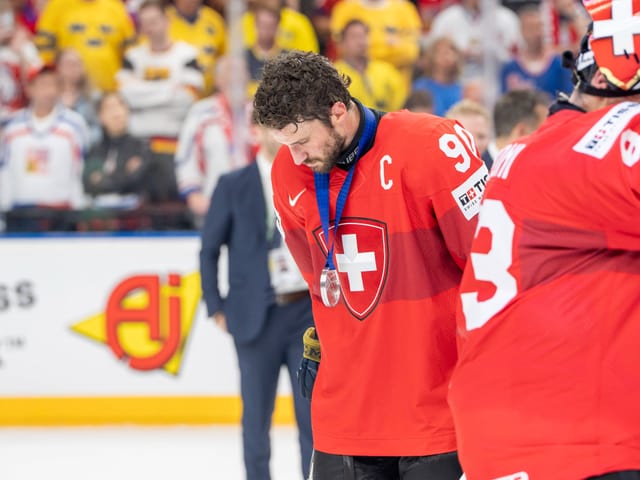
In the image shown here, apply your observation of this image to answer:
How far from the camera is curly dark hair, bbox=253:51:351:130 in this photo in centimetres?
253

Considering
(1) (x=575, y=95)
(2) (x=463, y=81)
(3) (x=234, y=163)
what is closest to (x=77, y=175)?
(3) (x=234, y=163)

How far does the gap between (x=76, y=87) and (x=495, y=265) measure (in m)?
6.43

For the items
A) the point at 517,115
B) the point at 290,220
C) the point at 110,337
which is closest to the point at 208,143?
the point at 110,337

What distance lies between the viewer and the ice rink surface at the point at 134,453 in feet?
18.7

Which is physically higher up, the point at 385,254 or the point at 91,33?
the point at 91,33

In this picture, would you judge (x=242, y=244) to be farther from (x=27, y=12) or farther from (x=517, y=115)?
(x=27, y=12)

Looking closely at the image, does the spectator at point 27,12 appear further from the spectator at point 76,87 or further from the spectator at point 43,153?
the spectator at point 43,153

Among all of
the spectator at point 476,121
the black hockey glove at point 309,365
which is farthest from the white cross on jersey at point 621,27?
the spectator at point 476,121

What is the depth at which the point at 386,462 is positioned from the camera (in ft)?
8.86

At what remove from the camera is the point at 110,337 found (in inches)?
269

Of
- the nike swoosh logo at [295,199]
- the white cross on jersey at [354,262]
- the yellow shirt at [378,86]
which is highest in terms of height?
the nike swoosh logo at [295,199]

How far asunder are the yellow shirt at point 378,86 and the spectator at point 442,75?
0.13 m

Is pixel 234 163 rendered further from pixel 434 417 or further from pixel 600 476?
pixel 600 476

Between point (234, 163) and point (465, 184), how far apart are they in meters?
4.79
